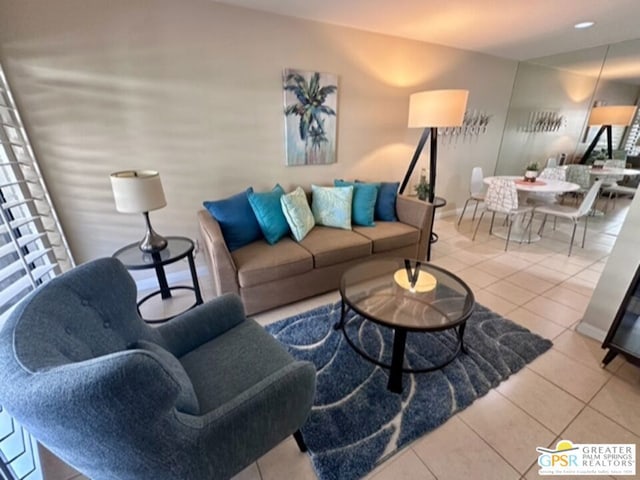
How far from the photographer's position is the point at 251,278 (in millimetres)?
2061

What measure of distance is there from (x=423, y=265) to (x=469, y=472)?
1.31 meters

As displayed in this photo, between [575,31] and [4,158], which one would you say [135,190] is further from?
[575,31]

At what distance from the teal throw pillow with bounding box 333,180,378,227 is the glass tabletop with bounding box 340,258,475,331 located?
2.11 feet

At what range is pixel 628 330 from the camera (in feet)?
5.58

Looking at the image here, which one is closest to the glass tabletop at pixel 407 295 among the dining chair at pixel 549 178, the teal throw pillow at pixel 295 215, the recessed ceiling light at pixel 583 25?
the teal throw pillow at pixel 295 215

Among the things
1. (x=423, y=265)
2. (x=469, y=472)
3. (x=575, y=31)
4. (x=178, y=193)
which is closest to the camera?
(x=469, y=472)

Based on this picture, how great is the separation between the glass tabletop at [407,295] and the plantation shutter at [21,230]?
63.8 inches

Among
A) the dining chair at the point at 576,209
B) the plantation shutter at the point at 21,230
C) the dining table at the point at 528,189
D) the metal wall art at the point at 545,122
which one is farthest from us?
the metal wall art at the point at 545,122

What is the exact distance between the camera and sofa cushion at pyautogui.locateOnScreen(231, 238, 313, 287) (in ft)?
6.77

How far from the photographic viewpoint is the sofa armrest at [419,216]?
274cm

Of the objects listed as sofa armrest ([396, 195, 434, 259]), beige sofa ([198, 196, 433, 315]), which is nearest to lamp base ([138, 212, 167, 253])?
beige sofa ([198, 196, 433, 315])

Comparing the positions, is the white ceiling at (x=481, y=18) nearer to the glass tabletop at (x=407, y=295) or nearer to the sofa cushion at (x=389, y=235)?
the sofa cushion at (x=389, y=235)

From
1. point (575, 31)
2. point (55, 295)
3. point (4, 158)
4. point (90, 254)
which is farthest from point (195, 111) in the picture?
point (575, 31)

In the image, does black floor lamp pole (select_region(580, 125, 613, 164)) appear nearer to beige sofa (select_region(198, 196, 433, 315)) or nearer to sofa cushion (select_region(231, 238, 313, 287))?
beige sofa (select_region(198, 196, 433, 315))
